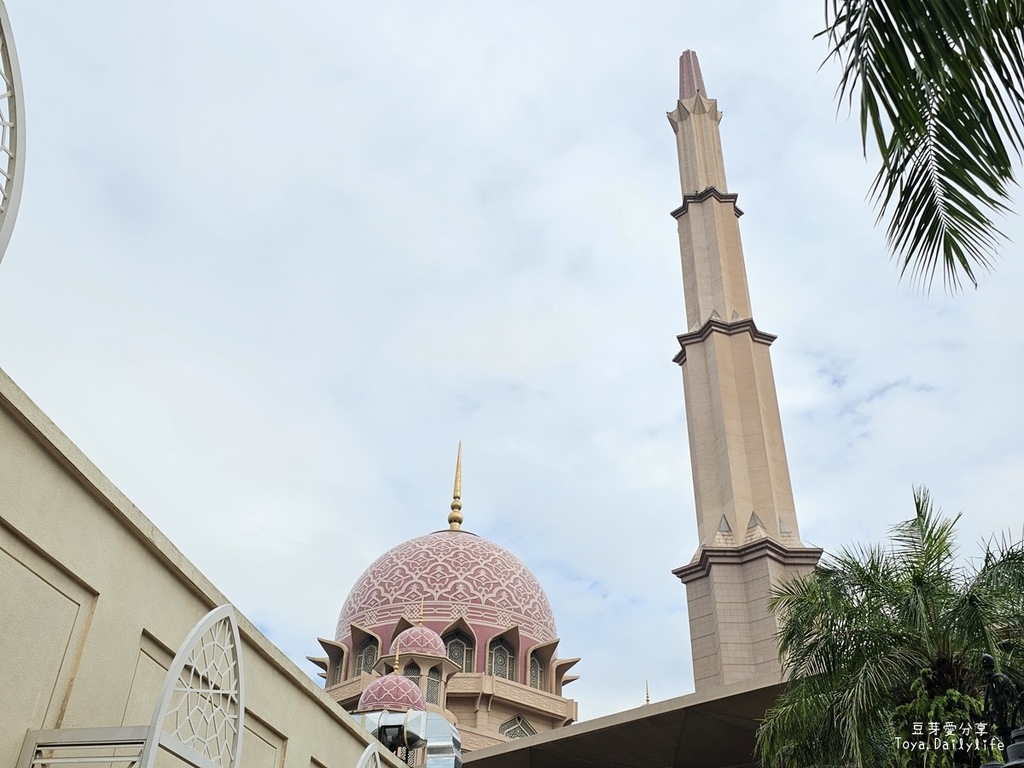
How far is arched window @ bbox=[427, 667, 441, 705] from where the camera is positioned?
24.5 meters

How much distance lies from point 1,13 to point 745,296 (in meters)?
23.3

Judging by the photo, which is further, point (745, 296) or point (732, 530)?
point (745, 296)

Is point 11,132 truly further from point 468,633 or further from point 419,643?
point 468,633

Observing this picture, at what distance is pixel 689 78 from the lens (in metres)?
32.1

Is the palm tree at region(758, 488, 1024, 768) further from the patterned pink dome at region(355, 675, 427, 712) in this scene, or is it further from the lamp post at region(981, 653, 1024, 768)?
the patterned pink dome at region(355, 675, 427, 712)

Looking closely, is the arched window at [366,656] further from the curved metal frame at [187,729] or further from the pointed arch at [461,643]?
the curved metal frame at [187,729]

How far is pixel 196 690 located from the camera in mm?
5902

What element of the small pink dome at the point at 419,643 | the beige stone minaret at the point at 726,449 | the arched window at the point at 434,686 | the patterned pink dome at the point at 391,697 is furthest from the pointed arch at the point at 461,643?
the patterned pink dome at the point at 391,697

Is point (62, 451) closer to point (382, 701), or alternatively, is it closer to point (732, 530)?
point (382, 701)

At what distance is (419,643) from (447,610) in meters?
4.16

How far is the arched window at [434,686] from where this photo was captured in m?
24.5

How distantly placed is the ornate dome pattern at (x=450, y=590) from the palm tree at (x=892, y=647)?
19556mm

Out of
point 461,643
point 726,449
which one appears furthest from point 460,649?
point 726,449

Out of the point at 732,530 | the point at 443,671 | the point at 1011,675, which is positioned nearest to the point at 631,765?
the point at 732,530
